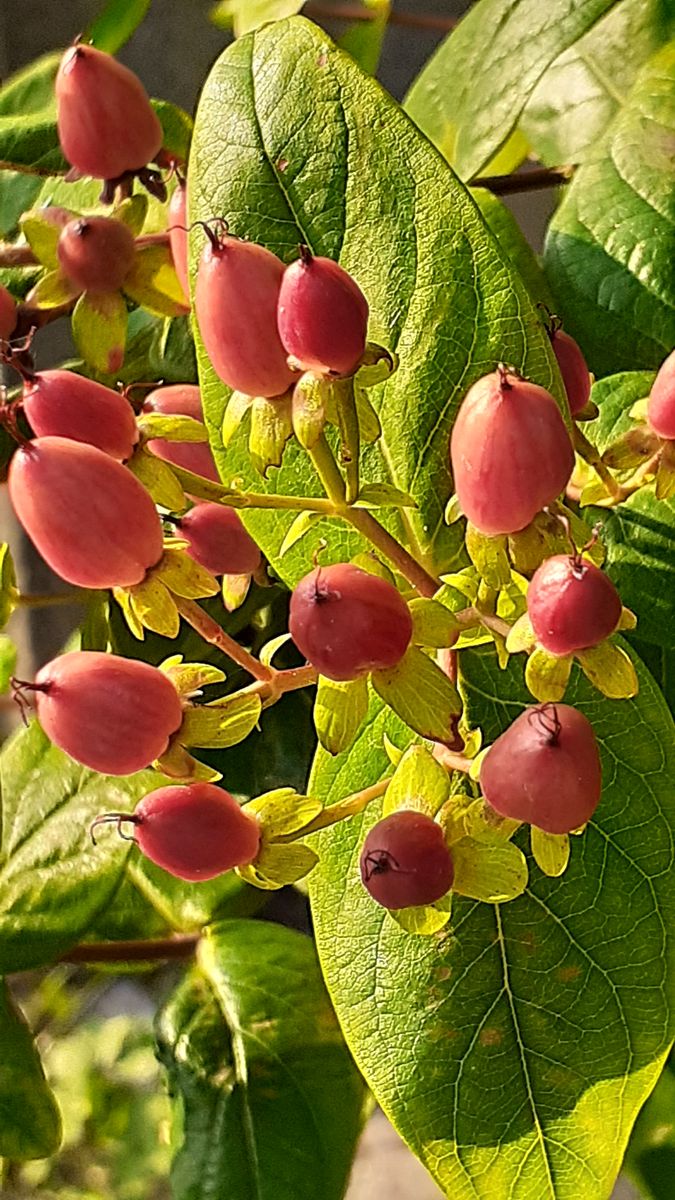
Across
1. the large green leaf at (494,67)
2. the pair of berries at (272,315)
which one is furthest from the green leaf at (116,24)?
the pair of berries at (272,315)

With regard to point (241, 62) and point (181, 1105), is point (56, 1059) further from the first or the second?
point (241, 62)

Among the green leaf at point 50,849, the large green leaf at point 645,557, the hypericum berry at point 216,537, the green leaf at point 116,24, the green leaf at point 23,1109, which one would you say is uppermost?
the green leaf at point 116,24

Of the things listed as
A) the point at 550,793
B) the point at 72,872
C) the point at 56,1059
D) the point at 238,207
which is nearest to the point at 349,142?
the point at 238,207

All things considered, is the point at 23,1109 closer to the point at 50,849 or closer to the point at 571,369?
the point at 50,849

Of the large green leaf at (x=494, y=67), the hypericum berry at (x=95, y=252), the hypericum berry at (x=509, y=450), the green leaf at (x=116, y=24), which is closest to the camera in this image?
the hypericum berry at (x=509, y=450)

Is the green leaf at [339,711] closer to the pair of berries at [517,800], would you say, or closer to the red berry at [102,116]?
the pair of berries at [517,800]

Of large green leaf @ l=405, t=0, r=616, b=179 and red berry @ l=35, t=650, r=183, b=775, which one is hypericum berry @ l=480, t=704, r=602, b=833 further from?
large green leaf @ l=405, t=0, r=616, b=179
